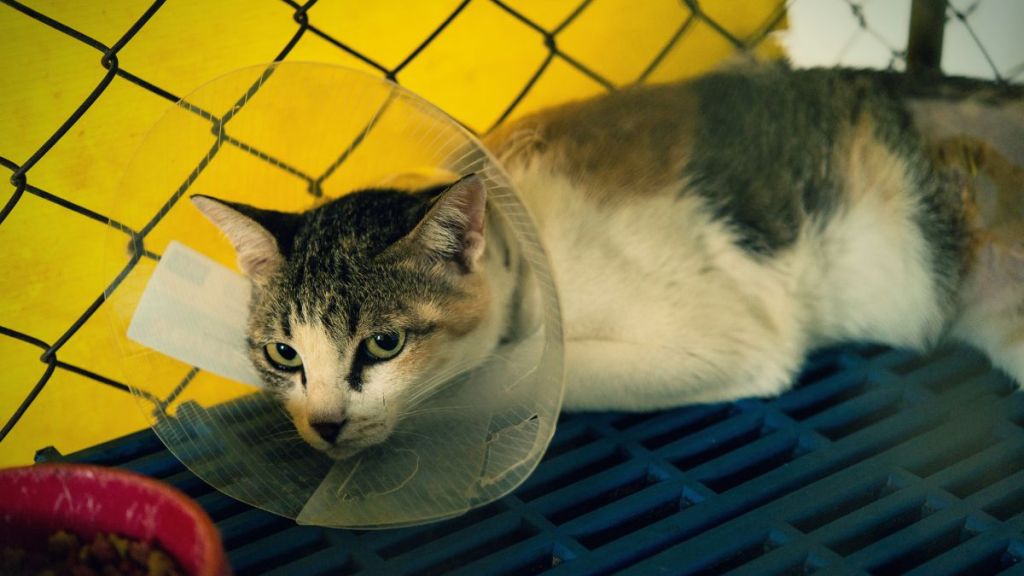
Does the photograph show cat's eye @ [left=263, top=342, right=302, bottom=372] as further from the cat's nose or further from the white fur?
the white fur

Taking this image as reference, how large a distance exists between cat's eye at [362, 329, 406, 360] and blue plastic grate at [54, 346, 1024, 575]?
0.24 m

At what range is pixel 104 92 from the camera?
1.71m

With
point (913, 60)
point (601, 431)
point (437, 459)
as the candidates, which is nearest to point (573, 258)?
point (601, 431)

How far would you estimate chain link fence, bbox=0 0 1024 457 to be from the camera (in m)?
1.31

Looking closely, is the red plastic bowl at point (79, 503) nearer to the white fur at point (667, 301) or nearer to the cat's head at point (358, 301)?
the cat's head at point (358, 301)

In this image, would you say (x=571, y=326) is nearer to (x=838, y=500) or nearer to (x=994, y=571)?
(x=838, y=500)

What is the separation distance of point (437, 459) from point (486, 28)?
A: 1.03 m

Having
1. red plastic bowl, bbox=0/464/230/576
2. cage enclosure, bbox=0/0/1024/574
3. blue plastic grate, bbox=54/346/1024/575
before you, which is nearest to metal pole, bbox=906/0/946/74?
cage enclosure, bbox=0/0/1024/574

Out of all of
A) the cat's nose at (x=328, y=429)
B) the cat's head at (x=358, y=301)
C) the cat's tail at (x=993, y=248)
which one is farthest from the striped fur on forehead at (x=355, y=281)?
the cat's tail at (x=993, y=248)

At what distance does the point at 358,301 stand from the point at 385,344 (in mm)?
74

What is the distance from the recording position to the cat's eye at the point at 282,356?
1399 millimetres

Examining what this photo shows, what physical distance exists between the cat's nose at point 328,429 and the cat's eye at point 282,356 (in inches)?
5.0

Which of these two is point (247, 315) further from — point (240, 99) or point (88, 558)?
point (88, 558)

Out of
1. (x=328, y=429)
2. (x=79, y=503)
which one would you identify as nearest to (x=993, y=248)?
(x=328, y=429)
